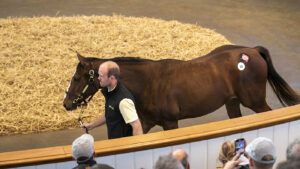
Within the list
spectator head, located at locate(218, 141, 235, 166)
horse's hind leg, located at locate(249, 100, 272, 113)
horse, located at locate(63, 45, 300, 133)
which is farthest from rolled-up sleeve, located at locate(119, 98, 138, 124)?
horse's hind leg, located at locate(249, 100, 272, 113)

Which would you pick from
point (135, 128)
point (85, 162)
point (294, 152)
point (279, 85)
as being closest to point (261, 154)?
point (294, 152)

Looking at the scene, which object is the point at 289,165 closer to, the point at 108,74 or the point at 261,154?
the point at 261,154

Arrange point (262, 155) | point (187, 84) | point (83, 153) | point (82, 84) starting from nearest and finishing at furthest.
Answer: point (262, 155), point (83, 153), point (82, 84), point (187, 84)

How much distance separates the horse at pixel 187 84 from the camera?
594cm

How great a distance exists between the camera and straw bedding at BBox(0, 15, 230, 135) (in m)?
7.36

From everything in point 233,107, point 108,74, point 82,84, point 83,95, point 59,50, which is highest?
point 59,50

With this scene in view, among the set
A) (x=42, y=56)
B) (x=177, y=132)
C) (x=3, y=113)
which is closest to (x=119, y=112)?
(x=177, y=132)

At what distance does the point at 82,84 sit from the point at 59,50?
344 centimetres

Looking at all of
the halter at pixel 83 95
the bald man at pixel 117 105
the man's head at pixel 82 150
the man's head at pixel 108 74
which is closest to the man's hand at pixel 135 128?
the bald man at pixel 117 105

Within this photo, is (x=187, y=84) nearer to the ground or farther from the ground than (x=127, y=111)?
farther from the ground

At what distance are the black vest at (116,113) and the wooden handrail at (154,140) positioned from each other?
0.50 metres

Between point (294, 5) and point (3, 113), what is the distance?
704 centimetres

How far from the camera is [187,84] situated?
20.1 ft

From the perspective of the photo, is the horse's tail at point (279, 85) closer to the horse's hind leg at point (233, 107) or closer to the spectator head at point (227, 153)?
the horse's hind leg at point (233, 107)
